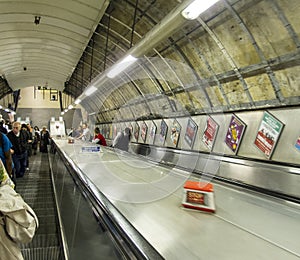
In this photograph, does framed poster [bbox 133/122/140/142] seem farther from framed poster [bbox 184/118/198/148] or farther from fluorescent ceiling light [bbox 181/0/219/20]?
fluorescent ceiling light [bbox 181/0/219/20]

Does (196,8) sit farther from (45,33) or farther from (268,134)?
(45,33)

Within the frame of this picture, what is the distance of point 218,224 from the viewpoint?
1.48m

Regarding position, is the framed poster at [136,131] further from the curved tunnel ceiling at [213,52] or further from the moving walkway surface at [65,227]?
the moving walkway surface at [65,227]

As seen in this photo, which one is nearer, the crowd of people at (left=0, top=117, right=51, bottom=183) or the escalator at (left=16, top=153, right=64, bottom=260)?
the escalator at (left=16, top=153, right=64, bottom=260)

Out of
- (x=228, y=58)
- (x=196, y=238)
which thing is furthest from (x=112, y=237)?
(x=228, y=58)

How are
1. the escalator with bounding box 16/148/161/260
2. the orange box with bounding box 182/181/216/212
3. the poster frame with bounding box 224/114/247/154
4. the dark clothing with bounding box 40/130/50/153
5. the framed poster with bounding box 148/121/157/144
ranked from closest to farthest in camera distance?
the escalator with bounding box 16/148/161/260, the orange box with bounding box 182/181/216/212, the poster frame with bounding box 224/114/247/154, the framed poster with bounding box 148/121/157/144, the dark clothing with bounding box 40/130/50/153

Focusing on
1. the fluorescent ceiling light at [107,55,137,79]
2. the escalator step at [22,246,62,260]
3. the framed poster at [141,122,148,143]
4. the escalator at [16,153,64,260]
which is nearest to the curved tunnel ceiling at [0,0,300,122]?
the fluorescent ceiling light at [107,55,137,79]

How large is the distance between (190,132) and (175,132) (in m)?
0.74

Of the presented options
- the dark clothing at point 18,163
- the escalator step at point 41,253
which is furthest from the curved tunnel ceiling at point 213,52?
the escalator step at point 41,253

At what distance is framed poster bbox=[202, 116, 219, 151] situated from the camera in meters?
4.98

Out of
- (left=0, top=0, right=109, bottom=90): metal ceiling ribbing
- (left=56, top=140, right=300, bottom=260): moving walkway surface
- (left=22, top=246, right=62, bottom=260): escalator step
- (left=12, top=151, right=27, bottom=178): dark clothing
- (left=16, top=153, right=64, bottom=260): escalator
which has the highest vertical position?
(left=0, top=0, right=109, bottom=90): metal ceiling ribbing

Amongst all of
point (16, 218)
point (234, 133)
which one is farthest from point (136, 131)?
point (16, 218)

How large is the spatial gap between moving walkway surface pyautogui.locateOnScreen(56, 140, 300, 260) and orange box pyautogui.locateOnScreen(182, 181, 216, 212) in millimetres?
49

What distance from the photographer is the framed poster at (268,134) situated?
3.48 meters
